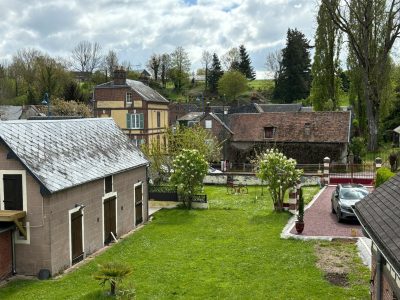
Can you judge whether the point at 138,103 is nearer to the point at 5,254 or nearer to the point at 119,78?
the point at 119,78

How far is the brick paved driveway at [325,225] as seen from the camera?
20.8 metres

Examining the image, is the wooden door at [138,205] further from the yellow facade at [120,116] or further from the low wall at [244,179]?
the yellow facade at [120,116]

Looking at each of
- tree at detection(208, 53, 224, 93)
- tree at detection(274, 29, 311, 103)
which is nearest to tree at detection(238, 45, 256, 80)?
tree at detection(208, 53, 224, 93)

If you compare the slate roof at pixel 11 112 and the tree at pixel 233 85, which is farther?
the tree at pixel 233 85

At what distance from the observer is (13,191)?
642 inches

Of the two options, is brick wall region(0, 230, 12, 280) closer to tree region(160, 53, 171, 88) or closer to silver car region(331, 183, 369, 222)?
silver car region(331, 183, 369, 222)

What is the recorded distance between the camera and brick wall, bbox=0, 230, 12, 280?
1555 centimetres

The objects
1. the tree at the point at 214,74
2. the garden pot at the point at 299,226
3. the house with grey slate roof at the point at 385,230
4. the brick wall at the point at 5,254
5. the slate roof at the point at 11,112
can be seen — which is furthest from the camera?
the tree at the point at 214,74

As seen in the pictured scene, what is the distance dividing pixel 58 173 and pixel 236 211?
12.8 metres

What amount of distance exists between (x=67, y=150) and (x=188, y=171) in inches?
401

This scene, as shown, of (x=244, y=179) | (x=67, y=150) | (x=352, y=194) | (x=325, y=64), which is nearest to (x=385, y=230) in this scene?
(x=67, y=150)

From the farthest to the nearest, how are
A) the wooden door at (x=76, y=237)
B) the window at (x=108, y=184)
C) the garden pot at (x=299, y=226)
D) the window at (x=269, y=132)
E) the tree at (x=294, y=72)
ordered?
1. the tree at (x=294, y=72)
2. the window at (x=269, y=132)
3. the garden pot at (x=299, y=226)
4. the window at (x=108, y=184)
5. the wooden door at (x=76, y=237)

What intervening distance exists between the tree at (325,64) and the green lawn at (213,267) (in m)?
34.3

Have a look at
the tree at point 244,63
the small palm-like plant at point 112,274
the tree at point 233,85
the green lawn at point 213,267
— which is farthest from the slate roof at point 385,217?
the tree at point 244,63
